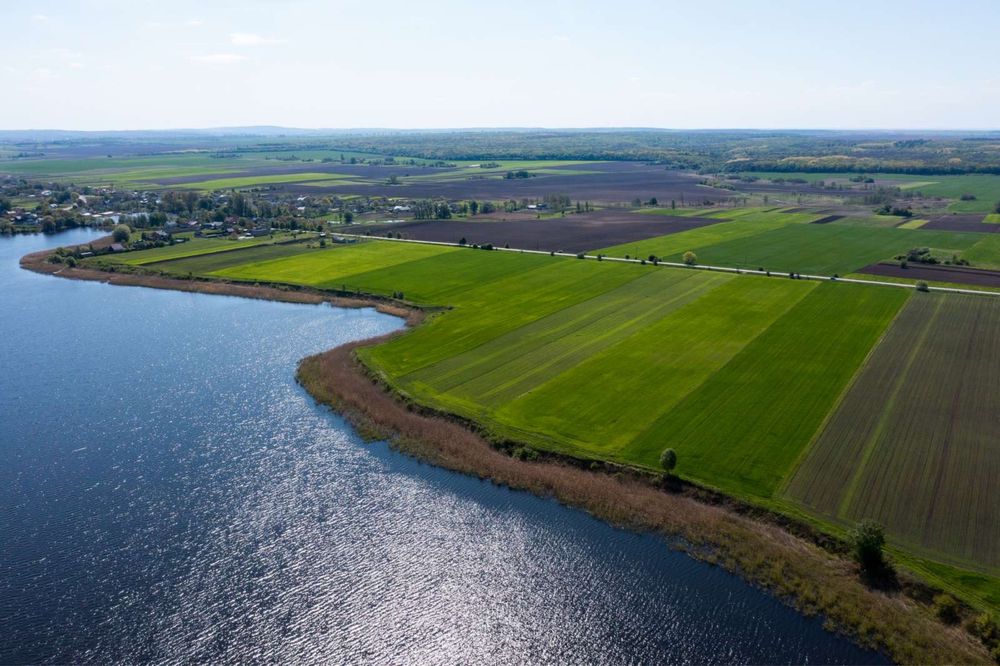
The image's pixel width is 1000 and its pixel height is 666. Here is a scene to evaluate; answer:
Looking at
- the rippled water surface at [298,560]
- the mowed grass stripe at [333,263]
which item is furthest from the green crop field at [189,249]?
the rippled water surface at [298,560]

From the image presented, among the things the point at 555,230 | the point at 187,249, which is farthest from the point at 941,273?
the point at 187,249

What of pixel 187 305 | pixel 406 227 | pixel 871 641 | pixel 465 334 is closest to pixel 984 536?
pixel 871 641

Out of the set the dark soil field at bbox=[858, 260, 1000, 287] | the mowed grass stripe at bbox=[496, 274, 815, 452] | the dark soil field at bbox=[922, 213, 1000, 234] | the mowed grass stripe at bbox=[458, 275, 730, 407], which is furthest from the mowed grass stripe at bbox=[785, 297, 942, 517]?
the dark soil field at bbox=[922, 213, 1000, 234]

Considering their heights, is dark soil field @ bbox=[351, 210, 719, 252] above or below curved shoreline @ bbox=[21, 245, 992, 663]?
above

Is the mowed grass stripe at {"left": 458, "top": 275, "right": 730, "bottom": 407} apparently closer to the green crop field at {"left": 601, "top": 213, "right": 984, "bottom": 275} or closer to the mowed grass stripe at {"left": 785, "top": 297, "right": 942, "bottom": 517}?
the green crop field at {"left": 601, "top": 213, "right": 984, "bottom": 275}

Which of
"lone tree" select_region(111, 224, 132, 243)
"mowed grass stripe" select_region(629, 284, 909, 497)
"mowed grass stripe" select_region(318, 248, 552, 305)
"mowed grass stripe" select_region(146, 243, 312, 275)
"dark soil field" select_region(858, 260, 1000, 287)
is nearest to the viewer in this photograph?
"mowed grass stripe" select_region(629, 284, 909, 497)

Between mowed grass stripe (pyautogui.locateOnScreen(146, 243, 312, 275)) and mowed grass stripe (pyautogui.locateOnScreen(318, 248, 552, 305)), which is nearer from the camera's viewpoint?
mowed grass stripe (pyautogui.locateOnScreen(318, 248, 552, 305))

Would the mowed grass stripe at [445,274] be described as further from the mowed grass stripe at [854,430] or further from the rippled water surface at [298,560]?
the mowed grass stripe at [854,430]

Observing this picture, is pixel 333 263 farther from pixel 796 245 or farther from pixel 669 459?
pixel 796 245
